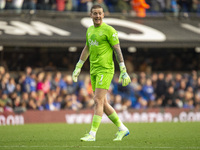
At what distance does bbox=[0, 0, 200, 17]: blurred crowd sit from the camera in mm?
20875

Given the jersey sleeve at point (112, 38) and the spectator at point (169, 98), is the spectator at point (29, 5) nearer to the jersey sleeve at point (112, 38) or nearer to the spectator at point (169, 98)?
the spectator at point (169, 98)

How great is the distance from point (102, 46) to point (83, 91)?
10.9 metres

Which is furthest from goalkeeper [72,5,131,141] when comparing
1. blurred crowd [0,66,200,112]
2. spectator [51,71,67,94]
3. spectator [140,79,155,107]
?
spectator [140,79,155,107]

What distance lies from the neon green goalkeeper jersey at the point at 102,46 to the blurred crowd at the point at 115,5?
477 inches

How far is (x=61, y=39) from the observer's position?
20453 millimetres

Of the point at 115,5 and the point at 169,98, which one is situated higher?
the point at 115,5

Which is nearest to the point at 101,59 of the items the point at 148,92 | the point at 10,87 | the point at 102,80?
the point at 102,80

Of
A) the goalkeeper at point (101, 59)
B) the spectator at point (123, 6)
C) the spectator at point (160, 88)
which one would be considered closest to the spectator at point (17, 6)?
the spectator at point (123, 6)

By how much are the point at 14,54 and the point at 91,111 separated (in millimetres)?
5014

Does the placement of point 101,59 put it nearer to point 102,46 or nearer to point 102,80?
point 102,46

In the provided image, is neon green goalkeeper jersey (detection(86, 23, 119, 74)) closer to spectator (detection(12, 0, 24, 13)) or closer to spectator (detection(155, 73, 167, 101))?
spectator (detection(12, 0, 24, 13))

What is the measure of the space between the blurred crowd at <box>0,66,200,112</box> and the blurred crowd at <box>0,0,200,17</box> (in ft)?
9.02

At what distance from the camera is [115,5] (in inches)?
876

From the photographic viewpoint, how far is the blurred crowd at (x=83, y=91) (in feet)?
61.4
